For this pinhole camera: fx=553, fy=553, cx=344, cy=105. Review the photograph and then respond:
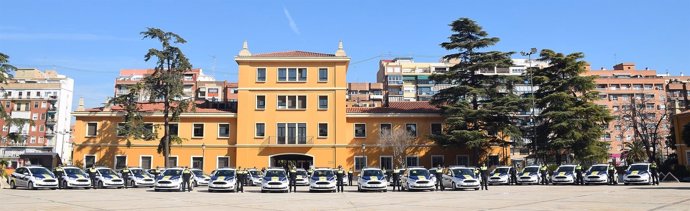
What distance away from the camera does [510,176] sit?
115 feet

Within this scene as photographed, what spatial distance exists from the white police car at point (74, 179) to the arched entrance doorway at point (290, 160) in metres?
21.9

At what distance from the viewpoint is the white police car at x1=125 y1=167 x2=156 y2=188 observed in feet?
106

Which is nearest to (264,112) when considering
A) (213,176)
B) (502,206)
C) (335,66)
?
(335,66)

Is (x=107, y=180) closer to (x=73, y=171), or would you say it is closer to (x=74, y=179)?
(x=73, y=171)

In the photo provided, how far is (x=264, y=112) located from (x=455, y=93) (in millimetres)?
17193

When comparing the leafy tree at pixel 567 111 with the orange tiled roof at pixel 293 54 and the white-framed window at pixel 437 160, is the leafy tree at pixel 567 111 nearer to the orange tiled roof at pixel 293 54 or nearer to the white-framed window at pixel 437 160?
the white-framed window at pixel 437 160

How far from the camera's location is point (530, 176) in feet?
112

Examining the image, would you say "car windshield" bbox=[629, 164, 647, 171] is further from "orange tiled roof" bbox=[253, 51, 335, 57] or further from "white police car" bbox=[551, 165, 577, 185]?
"orange tiled roof" bbox=[253, 51, 335, 57]

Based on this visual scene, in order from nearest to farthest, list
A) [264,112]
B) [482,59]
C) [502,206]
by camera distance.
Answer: [502,206], [482,59], [264,112]

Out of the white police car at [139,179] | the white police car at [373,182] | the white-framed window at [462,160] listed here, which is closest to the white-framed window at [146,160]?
the white police car at [139,179]

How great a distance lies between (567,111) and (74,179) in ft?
113

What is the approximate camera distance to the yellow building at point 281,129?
50.1 m

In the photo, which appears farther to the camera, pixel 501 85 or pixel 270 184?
pixel 501 85

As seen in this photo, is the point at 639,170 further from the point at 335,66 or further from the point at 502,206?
the point at 335,66
